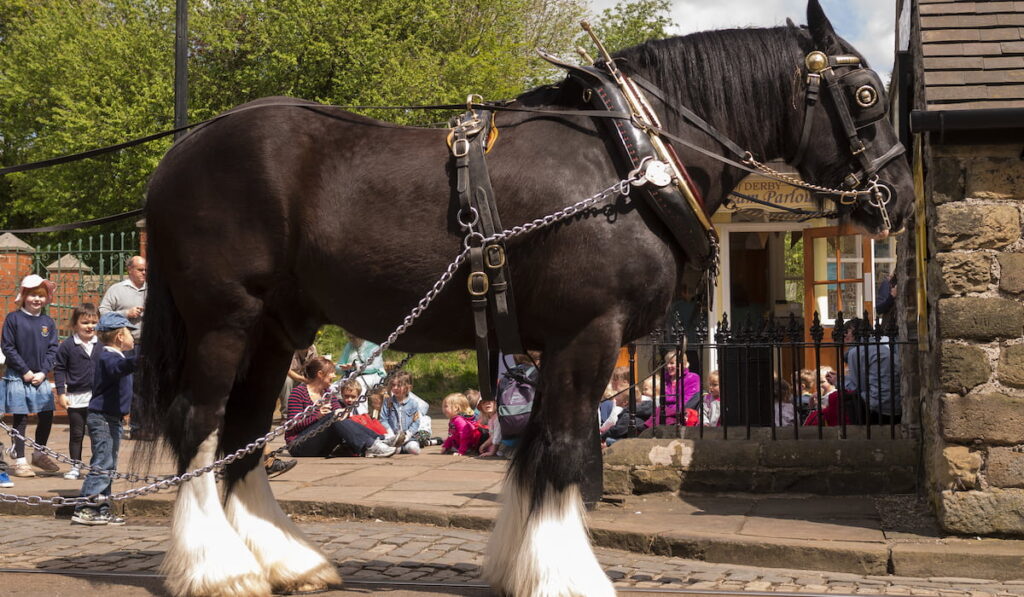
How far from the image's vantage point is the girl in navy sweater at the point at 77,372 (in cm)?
934

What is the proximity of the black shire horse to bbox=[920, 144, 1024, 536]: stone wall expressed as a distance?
1872 millimetres

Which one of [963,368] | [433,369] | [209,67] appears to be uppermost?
[209,67]

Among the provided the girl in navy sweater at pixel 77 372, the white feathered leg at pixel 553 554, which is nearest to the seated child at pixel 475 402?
the girl in navy sweater at pixel 77 372

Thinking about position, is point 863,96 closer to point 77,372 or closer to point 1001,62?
point 1001,62

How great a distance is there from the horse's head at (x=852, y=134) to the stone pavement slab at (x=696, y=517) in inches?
82.2

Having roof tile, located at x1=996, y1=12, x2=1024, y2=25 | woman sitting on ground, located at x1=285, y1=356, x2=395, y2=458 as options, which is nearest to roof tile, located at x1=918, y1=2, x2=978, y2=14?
roof tile, located at x1=996, y1=12, x2=1024, y2=25

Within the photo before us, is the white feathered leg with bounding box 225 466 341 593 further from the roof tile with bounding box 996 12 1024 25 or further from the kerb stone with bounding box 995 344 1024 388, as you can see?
the roof tile with bounding box 996 12 1024 25

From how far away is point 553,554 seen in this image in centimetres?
434

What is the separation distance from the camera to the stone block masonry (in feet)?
20.9

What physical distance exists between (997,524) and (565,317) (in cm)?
347

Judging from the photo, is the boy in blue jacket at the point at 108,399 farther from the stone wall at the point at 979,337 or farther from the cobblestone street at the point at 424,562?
the stone wall at the point at 979,337

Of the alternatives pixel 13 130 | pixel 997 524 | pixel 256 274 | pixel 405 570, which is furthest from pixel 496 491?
pixel 13 130

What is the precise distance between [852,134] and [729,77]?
0.59 metres

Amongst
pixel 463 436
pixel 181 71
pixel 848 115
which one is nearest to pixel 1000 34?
pixel 848 115
